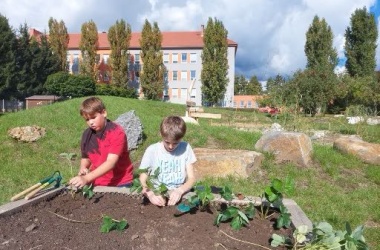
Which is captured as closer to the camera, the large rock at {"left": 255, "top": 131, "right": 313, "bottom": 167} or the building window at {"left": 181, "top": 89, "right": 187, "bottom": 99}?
the large rock at {"left": 255, "top": 131, "right": 313, "bottom": 167}

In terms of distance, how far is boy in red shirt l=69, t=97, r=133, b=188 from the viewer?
281 cm

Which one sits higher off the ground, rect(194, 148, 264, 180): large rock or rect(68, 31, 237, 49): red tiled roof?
rect(68, 31, 237, 49): red tiled roof

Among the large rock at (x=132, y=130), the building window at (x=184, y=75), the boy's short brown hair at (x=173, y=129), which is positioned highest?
the building window at (x=184, y=75)

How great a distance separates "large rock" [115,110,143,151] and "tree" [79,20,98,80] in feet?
130

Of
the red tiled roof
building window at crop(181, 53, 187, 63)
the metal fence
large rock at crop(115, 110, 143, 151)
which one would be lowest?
the metal fence

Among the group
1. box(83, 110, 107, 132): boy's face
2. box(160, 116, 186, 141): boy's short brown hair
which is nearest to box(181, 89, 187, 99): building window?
box(83, 110, 107, 132): boy's face

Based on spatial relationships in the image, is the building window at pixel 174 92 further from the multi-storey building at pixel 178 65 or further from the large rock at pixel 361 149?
the large rock at pixel 361 149

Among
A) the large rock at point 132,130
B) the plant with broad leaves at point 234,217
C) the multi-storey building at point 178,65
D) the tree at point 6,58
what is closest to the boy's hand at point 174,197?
the plant with broad leaves at point 234,217

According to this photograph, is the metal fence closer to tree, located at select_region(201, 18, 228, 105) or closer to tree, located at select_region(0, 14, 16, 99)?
tree, located at select_region(0, 14, 16, 99)

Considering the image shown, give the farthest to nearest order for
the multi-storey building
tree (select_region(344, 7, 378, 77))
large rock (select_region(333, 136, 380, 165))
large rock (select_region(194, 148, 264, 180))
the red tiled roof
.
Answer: the red tiled roof → the multi-storey building → tree (select_region(344, 7, 378, 77)) → large rock (select_region(333, 136, 380, 165)) → large rock (select_region(194, 148, 264, 180))

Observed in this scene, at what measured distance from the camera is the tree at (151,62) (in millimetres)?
45281

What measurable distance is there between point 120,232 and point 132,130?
5.87 m

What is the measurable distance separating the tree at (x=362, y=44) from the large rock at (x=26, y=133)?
38.0 metres

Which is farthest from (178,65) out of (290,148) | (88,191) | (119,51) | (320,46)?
(88,191)
